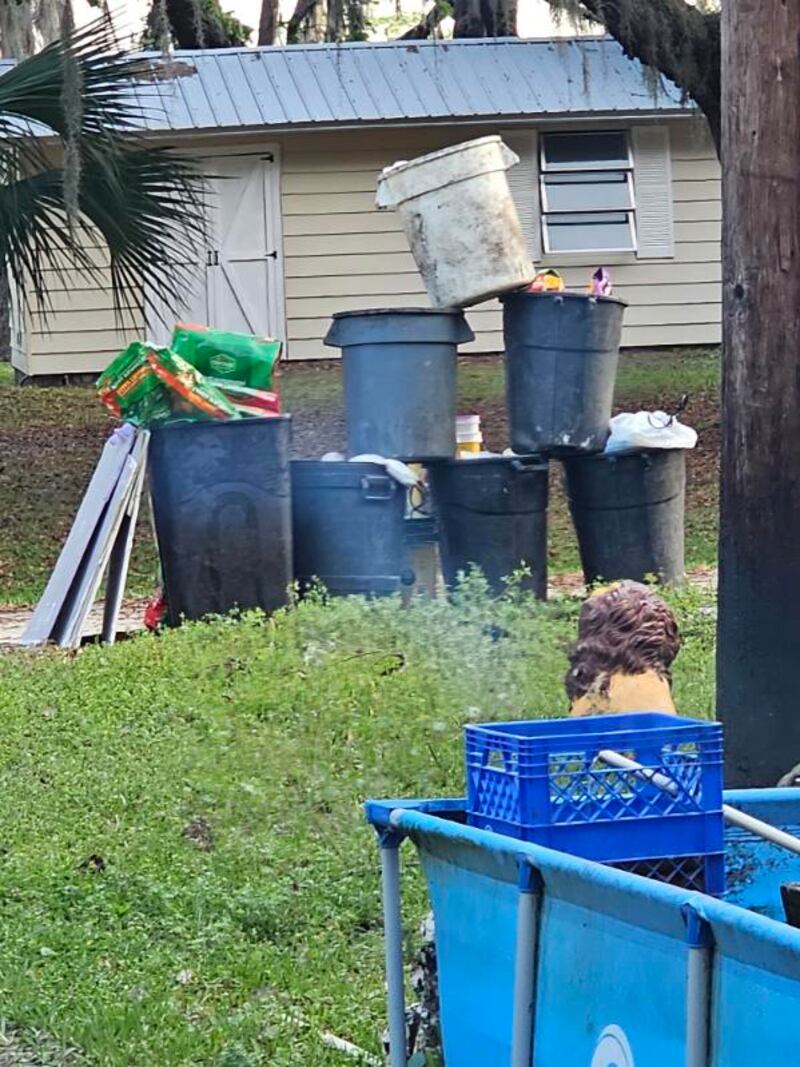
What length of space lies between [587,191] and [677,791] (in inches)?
681

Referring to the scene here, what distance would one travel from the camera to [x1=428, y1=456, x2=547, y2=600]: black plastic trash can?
9.55 m

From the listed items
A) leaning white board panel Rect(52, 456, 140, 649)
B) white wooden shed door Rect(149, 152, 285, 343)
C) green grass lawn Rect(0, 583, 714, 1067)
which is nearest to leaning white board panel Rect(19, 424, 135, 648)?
leaning white board panel Rect(52, 456, 140, 649)

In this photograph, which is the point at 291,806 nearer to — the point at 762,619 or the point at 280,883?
the point at 280,883

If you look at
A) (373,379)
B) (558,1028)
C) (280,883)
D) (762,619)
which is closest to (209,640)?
(373,379)

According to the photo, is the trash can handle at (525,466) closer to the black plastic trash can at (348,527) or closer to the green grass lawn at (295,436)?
the black plastic trash can at (348,527)

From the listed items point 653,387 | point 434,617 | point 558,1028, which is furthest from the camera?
point 653,387

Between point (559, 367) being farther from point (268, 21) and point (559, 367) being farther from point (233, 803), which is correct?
point (268, 21)

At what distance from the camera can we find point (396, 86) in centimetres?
1920

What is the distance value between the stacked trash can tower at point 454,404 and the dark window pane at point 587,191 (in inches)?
407

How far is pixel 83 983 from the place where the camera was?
4594 mm

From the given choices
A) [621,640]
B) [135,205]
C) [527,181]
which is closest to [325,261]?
[527,181]

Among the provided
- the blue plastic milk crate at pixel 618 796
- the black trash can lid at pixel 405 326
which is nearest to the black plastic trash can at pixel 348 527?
the black trash can lid at pixel 405 326

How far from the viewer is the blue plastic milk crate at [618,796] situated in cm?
300

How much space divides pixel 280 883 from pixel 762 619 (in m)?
1.64
